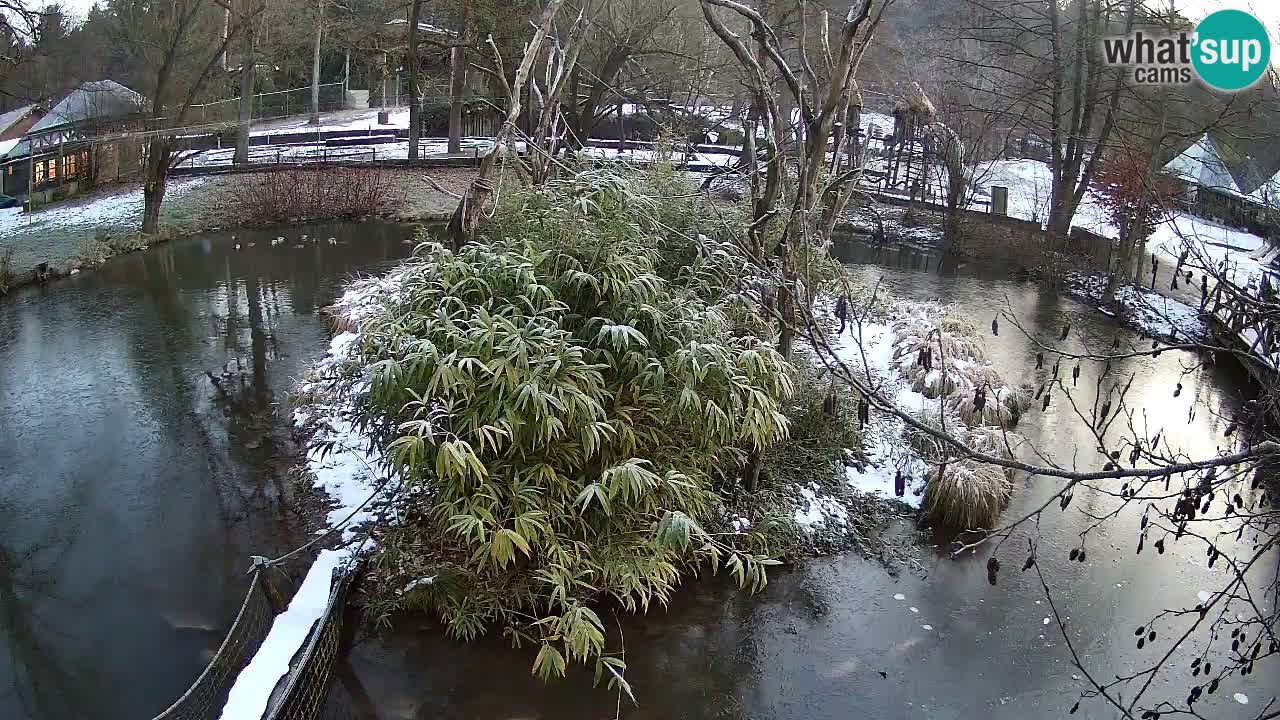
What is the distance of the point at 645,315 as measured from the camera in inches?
235

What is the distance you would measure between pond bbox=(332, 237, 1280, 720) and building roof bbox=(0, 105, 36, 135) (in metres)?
18.0

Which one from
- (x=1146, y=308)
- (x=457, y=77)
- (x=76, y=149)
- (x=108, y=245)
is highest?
(x=457, y=77)

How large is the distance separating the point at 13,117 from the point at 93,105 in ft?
5.96

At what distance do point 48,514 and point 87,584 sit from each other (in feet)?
4.05

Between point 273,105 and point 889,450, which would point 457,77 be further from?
point 889,450

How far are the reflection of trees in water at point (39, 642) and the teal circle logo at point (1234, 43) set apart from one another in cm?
886

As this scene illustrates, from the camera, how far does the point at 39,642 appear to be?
604 centimetres

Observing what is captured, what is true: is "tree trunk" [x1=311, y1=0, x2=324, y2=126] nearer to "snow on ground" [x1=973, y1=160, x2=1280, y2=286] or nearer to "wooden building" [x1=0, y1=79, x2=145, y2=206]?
"wooden building" [x1=0, y1=79, x2=145, y2=206]

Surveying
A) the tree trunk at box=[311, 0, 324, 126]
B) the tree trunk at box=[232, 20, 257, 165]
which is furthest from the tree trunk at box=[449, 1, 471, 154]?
the tree trunk at box=[232, 20, 257, 165]

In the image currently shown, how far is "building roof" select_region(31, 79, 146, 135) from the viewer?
20.1 metres

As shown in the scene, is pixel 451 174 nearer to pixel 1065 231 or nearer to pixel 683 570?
pixel 1065 231

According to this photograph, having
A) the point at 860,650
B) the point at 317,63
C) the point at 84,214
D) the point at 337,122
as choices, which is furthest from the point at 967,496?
the point at 337,122

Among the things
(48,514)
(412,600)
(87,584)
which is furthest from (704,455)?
(48,514)

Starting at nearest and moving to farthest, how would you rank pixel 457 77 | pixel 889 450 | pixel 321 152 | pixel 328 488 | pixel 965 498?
pixel 965 498
pixel 328 488
pixel 889 450
pixel 321 152
pixel 457 77
